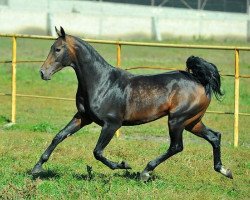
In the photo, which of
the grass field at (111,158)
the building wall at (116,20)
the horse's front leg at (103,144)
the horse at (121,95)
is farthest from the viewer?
the building wall at (116,20)

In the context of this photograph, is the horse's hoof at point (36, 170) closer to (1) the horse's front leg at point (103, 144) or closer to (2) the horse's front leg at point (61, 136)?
(2) the horse's front leg at point (61, 136)

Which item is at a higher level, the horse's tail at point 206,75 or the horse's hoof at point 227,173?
the horse's tail at point 206,75

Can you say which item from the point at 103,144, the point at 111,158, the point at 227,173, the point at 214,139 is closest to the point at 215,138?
the point at 214,139

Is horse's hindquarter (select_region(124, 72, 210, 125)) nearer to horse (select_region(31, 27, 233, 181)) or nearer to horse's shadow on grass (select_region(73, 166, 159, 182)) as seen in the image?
horse (select_region(31, 27, 233, 181))

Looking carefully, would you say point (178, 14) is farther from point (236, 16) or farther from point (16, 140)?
point (16, 140)

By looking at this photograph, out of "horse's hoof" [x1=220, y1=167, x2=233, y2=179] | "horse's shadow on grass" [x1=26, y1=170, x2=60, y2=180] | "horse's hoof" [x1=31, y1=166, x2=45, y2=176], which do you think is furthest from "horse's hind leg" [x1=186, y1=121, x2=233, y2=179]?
"horse's hoof" [x1=31, y1=166, x2=45, y2=176]

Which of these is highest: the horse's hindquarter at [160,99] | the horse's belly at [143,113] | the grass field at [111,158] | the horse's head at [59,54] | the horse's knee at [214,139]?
the horse's head at [59,54]

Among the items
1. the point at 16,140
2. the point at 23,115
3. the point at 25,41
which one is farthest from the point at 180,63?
the point at 16,140

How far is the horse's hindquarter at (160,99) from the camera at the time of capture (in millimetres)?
8719

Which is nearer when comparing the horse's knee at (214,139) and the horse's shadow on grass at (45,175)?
the horse's shadow on grass at (45,175)

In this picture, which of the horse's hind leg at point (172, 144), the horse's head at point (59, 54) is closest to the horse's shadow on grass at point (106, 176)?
the horse's hind leg at point (172, 144)

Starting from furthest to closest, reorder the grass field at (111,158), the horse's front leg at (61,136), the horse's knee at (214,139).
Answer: the horse's knee at (214,139) < the horse's front leg at (61,136) < the grass field at (111,158)

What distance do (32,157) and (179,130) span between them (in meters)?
2.46

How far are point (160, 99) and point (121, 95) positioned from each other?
19.1 inches
